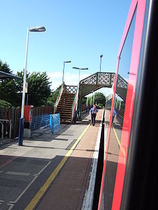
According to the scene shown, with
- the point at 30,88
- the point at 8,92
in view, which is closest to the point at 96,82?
the point at 8,92

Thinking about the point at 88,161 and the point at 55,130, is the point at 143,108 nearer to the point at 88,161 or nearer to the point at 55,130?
the point at 88,161

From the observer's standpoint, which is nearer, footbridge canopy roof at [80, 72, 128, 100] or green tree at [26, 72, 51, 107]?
footbridge canopy roof at [80, 72, 128, 100]

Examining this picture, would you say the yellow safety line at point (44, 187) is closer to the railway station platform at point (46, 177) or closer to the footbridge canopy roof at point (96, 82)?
the railway station platform at point (46, 177)

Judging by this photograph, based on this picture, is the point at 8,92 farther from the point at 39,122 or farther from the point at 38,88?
the point at 39,122

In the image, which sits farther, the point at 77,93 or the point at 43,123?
the point at 77,93

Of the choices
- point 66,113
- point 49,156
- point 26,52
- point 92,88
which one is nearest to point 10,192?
point 49,156

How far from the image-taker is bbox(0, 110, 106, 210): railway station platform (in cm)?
416

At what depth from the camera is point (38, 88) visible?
42.4 metres

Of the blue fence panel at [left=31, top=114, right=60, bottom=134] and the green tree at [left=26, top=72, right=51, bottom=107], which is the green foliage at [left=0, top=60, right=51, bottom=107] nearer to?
the green tree at [left=26, top=72, right=51, bottom=107]

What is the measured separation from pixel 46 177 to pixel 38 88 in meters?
37.9

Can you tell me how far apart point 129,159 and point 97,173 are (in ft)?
18.3

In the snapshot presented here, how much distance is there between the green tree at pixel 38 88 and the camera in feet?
135

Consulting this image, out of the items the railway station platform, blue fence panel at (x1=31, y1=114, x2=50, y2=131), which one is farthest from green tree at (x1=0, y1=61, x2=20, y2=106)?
the railway station platform

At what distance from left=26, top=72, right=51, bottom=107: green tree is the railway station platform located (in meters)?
32.7
